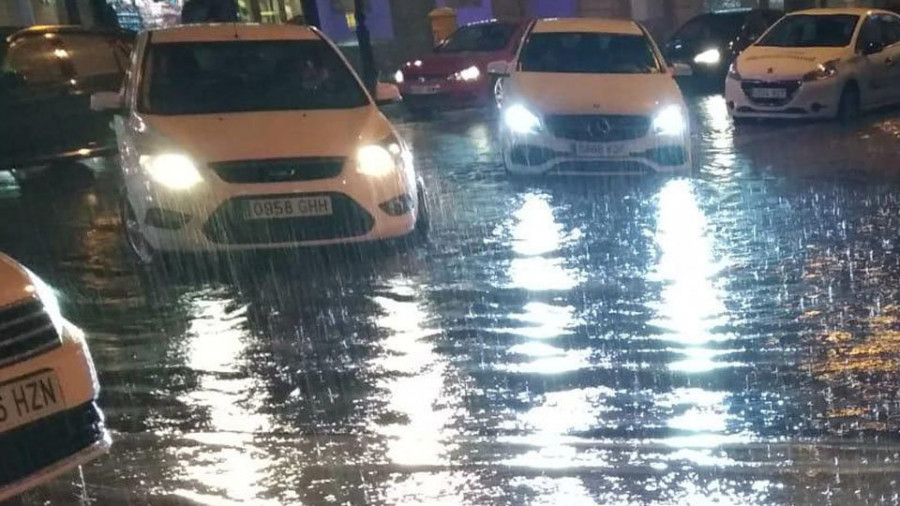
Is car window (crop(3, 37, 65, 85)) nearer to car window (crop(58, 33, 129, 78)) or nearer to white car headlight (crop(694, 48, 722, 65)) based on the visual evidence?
car window (crop(58, 33, 129, 78))

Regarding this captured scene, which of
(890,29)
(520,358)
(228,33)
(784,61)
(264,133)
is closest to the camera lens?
(520,358)

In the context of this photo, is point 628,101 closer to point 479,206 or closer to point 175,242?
point 479,206

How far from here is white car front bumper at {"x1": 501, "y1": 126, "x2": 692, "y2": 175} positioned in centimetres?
1153

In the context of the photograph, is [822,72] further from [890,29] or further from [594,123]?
[594,123]

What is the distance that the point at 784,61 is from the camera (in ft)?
53.1

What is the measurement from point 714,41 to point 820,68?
20.4ft

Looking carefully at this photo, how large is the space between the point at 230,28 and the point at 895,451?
6.28 m

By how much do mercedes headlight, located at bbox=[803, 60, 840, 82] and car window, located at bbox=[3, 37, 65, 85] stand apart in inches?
355

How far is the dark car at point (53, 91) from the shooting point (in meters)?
13.0

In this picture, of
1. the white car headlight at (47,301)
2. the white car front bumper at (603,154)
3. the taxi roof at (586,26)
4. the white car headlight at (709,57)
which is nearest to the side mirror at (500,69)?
the taxi roof at (586,26)

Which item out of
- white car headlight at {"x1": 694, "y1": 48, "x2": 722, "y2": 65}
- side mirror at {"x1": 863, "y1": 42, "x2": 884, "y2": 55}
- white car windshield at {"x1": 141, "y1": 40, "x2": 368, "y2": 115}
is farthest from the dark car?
white car headlight at {"x1": 694, "y1": 48, "x2": 722, "y2": 65}

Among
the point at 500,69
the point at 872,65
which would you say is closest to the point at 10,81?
the point at 500,69

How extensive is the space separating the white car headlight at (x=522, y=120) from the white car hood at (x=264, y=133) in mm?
3123

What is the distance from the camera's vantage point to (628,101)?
11562 millimetres
